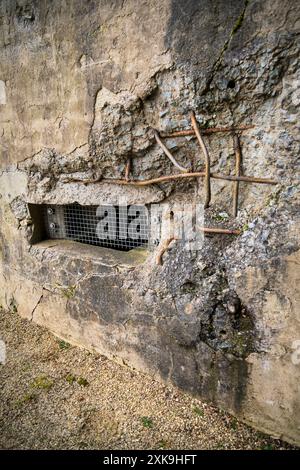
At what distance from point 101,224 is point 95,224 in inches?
4.5

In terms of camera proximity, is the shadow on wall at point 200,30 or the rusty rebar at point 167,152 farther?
the rusty rebar at point 167,152

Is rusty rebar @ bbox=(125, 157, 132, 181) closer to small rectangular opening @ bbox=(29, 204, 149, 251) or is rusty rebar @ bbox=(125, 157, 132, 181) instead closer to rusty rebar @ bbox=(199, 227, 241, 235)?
small rectangular opening @ bbox=(29, 204, 149, 251)

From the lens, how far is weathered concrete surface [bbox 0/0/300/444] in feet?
5.41

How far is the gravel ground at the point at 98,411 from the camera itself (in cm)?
190

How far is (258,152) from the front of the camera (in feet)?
5.65

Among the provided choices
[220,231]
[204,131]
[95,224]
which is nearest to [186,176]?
[204,131]

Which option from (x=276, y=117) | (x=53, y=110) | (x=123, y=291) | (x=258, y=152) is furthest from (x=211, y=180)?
(x=53, y=110)

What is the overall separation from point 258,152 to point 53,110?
1.72 metres

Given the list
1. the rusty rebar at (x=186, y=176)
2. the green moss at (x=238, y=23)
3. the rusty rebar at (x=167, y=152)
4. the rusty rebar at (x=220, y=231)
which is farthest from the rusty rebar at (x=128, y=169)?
Answer: the green moss at (x=238, y=23)

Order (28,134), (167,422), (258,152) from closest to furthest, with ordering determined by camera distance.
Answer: (258,152) → (167,422) → (28,134)

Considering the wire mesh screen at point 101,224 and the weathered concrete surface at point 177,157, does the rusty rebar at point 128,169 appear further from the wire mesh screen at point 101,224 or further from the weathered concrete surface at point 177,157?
the wire mesh screen at point 101,224

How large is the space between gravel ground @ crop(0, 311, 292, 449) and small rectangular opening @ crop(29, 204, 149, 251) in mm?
1115

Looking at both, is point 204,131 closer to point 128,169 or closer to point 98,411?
point 128,169

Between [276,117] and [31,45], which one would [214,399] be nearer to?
[276,117]
